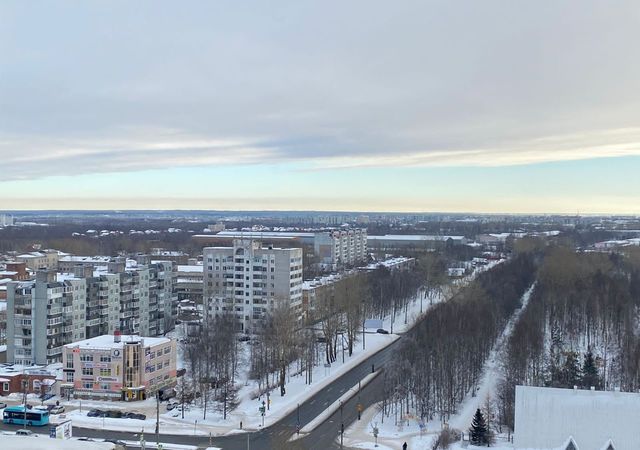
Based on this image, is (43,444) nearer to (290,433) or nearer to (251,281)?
(290,433)

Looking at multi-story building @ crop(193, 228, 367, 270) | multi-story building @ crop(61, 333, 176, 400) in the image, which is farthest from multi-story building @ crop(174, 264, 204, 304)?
multi-story building @ crop(61, 333, 176, 400)

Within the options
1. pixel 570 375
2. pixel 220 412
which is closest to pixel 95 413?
pixel 220 412

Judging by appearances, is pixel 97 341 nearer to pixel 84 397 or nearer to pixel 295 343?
pixel 84 397

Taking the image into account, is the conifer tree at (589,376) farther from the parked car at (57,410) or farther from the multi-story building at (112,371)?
the parked car at (57,410)

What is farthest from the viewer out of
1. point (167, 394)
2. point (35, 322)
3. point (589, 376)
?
point (35, 322)

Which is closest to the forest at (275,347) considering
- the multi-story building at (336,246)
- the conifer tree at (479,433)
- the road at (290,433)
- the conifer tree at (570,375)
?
the road at (290,433)
